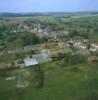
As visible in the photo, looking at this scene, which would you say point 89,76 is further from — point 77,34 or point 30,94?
point 77,34

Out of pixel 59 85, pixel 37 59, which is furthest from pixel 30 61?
pixel 59 85

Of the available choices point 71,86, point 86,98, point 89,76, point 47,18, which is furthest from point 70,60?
point 47,18

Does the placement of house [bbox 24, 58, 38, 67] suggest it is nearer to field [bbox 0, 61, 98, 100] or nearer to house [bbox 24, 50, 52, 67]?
house [bbox 24, 50, 52, 67]

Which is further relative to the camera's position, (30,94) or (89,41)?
(89,41)

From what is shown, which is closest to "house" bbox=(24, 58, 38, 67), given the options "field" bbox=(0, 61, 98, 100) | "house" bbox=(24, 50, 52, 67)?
"house" bbox=(24, 50, 52, 67)

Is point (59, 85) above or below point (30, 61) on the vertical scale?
below

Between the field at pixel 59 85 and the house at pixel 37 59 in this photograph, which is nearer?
the field at pixel 59 85

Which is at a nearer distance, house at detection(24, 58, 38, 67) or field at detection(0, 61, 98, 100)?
field at detection(0, 61, 98, 100)

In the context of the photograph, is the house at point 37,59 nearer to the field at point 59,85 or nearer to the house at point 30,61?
the house at point 30,61

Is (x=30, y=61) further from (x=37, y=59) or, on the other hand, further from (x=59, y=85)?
(x=59, y=85)

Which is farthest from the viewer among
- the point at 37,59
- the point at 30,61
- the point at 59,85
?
the point at 37,59

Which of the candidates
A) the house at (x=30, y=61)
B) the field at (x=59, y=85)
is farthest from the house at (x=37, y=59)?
the field at (x=59, y=85)
